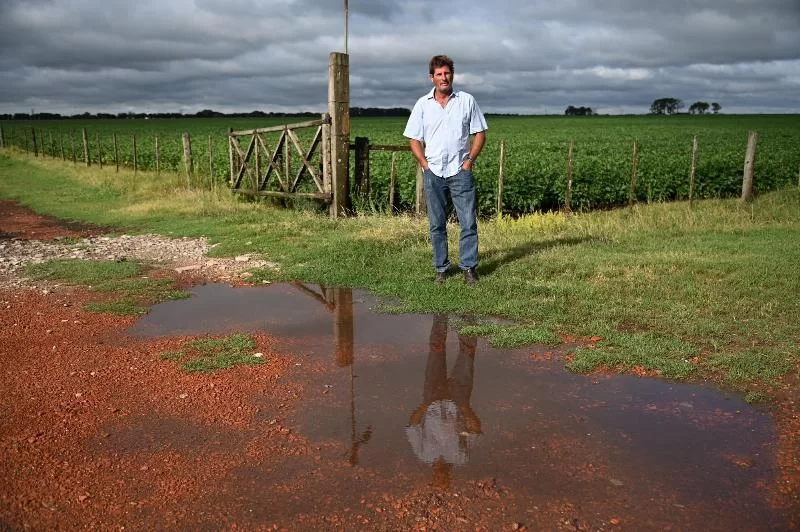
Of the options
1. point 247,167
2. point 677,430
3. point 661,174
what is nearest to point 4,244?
point 247,167

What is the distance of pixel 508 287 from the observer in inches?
271

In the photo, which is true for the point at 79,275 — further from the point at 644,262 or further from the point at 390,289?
the point at 644,262

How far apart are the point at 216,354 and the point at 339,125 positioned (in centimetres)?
768

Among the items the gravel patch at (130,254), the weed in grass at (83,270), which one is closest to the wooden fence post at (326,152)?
the gravel patch at (130,254)

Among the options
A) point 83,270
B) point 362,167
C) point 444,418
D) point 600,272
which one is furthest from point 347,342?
point 362,167

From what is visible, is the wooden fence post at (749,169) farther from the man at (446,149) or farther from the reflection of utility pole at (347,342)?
the reflection of utility pole at (347,342)

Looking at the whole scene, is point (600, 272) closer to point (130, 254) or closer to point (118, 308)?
point (118, 308)

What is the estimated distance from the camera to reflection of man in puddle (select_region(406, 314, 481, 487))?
348cm

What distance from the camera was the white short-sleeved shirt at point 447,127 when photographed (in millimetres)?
6918

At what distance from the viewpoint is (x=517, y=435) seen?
3742 millimetres

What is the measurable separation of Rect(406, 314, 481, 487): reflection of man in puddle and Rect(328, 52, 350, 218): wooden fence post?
7489 millimetres

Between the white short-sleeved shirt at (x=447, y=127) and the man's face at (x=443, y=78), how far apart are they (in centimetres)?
13

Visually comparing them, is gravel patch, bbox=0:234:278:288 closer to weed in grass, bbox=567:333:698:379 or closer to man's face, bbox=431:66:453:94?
man's face, bbox=431:66:453:94

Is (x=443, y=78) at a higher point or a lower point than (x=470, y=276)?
higher
